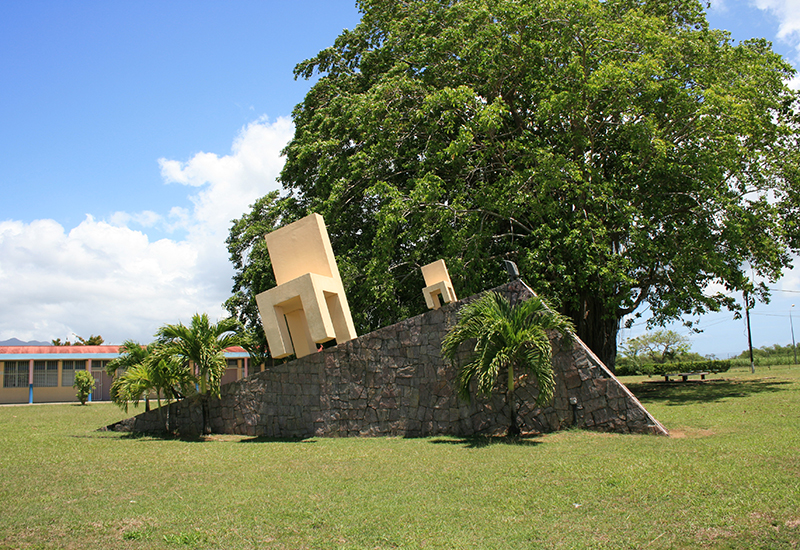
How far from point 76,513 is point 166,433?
7.85 metres

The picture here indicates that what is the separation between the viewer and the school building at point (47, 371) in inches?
1182

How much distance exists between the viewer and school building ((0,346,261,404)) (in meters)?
30.0

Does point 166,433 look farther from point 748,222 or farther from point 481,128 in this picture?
point 748,222

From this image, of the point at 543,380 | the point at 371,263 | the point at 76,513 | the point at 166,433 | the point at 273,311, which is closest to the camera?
the point at 76,513

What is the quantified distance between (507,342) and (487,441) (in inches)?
73.0

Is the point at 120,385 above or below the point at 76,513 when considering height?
above

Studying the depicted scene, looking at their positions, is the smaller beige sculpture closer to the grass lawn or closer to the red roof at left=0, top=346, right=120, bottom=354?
the grass lawn

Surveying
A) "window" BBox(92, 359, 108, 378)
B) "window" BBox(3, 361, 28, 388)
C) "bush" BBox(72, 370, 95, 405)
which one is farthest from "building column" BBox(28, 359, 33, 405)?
"bush" BBox(72, 370, 95, 405)

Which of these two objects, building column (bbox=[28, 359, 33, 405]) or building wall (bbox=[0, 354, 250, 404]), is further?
building wall (bbox=[0, 354, 250, 404])

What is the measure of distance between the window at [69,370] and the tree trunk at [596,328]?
27.3 metres

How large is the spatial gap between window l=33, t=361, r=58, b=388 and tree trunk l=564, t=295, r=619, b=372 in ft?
91.0

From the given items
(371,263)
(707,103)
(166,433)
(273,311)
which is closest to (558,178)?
(707,103)

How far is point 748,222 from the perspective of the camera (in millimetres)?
15469

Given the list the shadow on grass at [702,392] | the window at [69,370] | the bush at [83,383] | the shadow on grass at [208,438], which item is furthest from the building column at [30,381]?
the shadow on grass at [702,392]
